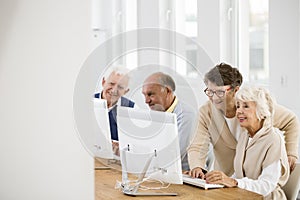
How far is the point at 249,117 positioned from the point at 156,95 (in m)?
0.61

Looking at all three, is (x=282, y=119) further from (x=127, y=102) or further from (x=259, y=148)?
(x=127, y=102)

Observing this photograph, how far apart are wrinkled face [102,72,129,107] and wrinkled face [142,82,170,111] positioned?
0.15 meters

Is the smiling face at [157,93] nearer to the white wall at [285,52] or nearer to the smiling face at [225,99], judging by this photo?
the smiling face at [225,99]

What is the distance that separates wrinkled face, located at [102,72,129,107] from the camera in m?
2.60

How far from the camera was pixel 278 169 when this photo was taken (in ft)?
8.46

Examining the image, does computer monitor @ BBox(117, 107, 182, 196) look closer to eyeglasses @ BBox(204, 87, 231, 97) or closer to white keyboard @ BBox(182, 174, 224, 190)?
white keyboard @ BBox(182, 174, 224, 190)

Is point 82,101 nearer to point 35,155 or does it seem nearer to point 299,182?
point 35,155

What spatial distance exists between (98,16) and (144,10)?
0.86 meters

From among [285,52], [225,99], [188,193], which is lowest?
[188,193]

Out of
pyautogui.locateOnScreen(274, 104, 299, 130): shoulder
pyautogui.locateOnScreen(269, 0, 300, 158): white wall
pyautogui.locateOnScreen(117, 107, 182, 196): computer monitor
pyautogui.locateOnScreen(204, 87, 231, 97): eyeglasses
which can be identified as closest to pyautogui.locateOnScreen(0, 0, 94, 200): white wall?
pyautogui.locateOnScreen(117, 107, 182, 196): computer monitor

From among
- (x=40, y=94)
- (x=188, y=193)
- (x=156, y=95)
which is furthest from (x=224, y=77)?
(x=40, y=94)

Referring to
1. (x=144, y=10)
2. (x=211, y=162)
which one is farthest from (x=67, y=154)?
(x=144, y=10)

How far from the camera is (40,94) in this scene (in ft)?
1.83

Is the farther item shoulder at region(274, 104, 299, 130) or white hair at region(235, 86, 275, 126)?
shoulder at region(274, 104, 299, 130)
